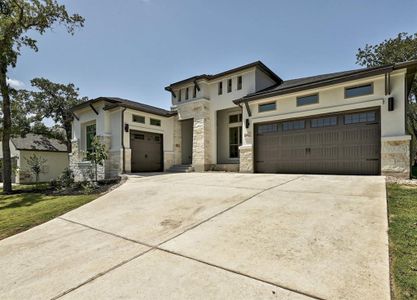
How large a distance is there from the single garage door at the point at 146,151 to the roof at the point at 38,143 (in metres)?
14.7

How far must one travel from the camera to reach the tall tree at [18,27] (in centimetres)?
1164

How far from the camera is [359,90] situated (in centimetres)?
924

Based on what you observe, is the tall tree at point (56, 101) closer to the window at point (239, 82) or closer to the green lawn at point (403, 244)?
the window at point (239, 82)

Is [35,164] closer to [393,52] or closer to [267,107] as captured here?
[267,107]

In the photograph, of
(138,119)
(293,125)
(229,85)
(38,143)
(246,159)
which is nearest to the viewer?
(293,125)

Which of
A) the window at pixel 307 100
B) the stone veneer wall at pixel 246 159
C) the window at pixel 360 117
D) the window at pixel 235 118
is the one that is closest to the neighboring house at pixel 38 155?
the window at pixel 235 118

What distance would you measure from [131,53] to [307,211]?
1219 centimetres

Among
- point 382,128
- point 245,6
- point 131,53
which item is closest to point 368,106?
point 382,128

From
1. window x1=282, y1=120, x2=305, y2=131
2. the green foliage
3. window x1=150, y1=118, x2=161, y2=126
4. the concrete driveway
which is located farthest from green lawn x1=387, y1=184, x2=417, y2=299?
the green foliage

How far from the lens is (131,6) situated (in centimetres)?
983

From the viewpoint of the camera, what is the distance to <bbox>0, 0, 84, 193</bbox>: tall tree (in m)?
11.6

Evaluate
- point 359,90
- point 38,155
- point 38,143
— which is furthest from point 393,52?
point 38,143

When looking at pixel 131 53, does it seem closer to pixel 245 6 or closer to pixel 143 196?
pixel 245 6

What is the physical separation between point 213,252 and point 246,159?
9.43 metres
